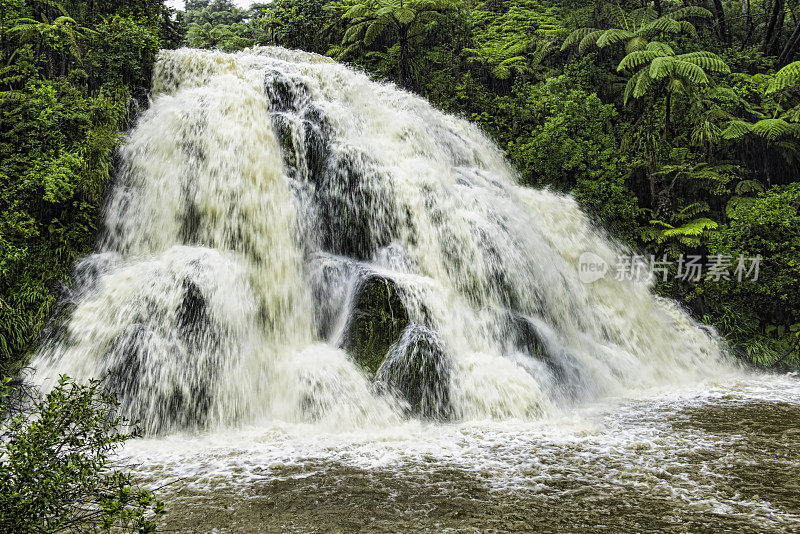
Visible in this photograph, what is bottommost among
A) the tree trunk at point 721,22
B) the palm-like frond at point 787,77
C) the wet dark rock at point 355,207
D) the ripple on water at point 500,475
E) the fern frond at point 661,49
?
the ripple on water at point 500,475

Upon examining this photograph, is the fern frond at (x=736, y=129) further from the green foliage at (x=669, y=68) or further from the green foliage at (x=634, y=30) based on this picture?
the green foliage at (x=634, y=30)

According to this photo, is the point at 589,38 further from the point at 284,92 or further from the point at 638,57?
the point at 284,92

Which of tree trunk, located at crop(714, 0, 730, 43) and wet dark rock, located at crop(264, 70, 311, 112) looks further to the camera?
tree trunk, located at crop(714, 0, 730, 43)

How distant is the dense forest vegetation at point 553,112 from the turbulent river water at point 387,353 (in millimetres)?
815

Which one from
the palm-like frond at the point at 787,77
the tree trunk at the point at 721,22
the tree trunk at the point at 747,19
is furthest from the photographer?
the tree trunk at the point at 747,19

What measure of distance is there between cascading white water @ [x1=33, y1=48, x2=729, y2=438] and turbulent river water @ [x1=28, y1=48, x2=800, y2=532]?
0.04 m

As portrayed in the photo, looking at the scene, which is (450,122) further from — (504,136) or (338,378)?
(338,378)

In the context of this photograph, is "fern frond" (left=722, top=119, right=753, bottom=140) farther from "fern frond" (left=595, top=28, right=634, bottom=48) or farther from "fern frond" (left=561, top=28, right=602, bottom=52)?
"fern frond" (left=561, top=28, right=602, bottom=52)

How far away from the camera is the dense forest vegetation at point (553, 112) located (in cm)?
942

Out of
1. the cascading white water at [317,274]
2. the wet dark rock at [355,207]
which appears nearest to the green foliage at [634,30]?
the cascading white water at [317,274]

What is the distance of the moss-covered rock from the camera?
25.5 ft

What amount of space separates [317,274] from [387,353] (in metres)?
2.15

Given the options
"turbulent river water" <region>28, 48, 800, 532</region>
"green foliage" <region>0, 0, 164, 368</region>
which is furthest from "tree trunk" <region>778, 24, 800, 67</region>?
"green foliage" <region>0, 0, 164, 368</region>

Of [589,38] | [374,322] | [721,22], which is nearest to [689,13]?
[721,22]
